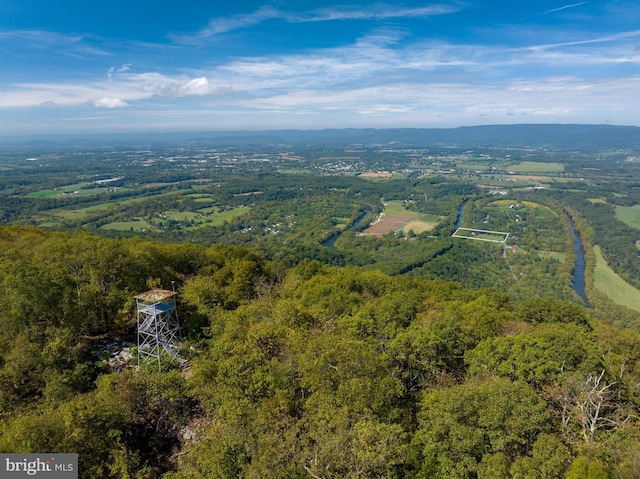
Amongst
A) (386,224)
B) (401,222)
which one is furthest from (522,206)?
(386,224)

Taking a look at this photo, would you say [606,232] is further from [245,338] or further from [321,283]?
[245,338]

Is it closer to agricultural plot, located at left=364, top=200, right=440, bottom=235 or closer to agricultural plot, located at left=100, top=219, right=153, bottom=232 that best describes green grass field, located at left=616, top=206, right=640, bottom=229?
agricultural plot, located at left=364, top=200, right=440, bottom=235

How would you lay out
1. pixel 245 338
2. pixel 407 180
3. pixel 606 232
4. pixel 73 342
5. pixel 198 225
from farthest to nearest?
pixel 407 180, pixel 198 225, pixel 606 232, pixel 73 342, pixel 245 338

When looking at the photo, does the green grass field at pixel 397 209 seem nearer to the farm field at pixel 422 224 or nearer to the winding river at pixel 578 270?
the farm field at pixel 422 224

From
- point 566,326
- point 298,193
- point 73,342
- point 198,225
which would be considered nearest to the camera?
point 73,342

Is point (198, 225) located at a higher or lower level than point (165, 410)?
lower

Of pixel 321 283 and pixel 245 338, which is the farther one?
pixel 321 283

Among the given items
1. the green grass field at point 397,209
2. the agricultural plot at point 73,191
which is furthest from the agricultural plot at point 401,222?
the agricultural plot at point 73,191

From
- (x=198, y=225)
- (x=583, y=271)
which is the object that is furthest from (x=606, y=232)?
(x=198, y=225)
